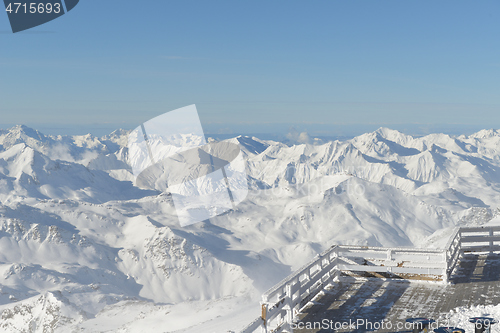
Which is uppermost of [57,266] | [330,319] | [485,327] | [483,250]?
[485,327]

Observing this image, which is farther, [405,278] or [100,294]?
[100,294]

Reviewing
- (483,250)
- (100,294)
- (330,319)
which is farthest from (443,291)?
(100,294)

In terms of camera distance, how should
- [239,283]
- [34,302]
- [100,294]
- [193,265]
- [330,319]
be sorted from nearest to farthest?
1. [330,319]
2. [34,302]
3. [100,294]
4. [239,283]
5. [193,265]

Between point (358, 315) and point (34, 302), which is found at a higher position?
point (358, 315)

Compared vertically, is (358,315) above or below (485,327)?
below

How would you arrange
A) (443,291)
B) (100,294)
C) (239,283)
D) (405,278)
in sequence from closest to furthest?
(443,291) < (405,278) < (100,294) < (239,283)

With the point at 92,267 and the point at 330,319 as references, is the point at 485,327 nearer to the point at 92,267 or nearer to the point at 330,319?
the point at 330,319

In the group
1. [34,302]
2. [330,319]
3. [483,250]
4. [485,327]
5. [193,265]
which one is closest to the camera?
[485,327]

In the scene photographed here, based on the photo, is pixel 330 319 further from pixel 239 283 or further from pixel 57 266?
pixel 57 266

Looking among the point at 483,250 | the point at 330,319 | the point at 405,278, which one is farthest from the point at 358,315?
the point at 483,250
